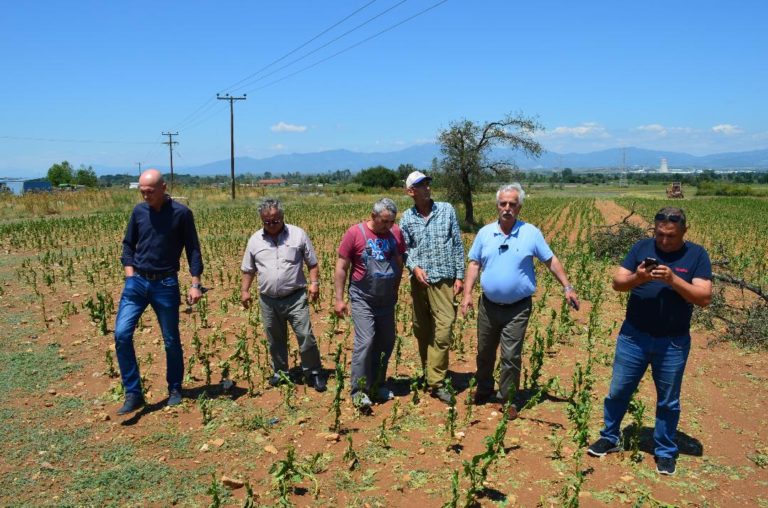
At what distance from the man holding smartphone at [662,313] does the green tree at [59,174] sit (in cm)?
10281

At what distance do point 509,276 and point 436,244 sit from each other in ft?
2.38

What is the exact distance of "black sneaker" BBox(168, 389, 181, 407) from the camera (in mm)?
5016

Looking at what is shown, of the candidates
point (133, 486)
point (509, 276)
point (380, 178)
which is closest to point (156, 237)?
point (133, 486)

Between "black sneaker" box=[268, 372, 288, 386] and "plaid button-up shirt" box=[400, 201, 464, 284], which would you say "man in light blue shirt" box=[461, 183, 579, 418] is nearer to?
"plaid button-up shirt" box=[400, 201, 464, 284]

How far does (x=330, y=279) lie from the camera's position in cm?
1111

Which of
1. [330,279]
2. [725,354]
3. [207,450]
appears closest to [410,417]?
[207,450]

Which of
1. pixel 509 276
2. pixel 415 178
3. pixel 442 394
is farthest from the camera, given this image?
pixel 442 394

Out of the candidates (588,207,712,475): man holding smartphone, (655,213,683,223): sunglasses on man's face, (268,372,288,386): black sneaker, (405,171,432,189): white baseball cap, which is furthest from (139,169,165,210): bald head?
(655,213,683,223): sunglasses on man's face

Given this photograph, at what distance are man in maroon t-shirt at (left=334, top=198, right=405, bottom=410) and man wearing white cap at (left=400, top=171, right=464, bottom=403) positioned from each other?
167mm

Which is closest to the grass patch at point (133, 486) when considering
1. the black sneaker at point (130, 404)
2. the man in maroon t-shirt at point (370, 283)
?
the black sneaker at point (130, 404)

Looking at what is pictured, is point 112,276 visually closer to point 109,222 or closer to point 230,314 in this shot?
point 230,314

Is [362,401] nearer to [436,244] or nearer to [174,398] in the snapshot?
[436,244]

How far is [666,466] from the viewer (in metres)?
3.84

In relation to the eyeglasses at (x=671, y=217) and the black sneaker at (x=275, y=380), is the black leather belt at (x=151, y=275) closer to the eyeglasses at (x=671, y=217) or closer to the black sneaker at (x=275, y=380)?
the black sneaker at (x=275, y=380)
